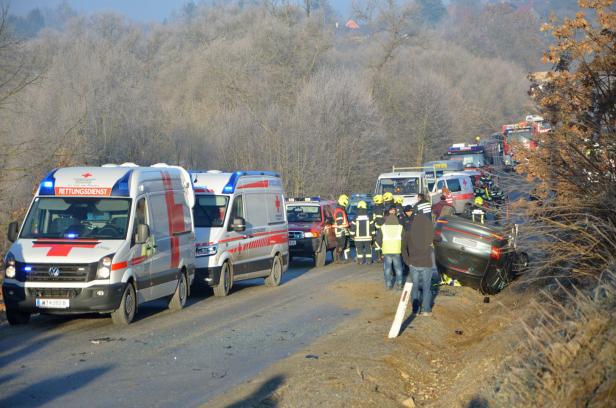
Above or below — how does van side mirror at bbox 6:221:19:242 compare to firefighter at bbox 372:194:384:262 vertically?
above

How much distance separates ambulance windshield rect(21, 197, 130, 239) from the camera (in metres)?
13.6

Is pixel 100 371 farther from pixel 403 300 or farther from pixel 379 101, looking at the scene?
pixel 379 101

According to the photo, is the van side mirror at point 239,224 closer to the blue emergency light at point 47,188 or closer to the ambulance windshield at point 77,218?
the ambulance windshield at point 77,218

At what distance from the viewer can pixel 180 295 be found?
15.5 metres

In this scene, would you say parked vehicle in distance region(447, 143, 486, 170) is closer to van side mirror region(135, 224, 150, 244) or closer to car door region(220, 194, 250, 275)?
car door region(220, 194, 250, 275)

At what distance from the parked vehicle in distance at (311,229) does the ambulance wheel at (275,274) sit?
412 cm

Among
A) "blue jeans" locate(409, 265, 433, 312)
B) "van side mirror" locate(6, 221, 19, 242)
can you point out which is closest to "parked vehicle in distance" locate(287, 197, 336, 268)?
"blue jeans" locate(409, 265, 433, 312)

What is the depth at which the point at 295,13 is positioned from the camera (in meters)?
63.4

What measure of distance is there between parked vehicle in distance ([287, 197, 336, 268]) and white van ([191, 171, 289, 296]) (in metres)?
3.87

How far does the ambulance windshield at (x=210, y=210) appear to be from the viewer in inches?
684

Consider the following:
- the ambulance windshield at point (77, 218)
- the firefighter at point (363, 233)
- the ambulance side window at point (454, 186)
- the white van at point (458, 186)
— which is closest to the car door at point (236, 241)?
the ambulance windshield at point (77, 218)

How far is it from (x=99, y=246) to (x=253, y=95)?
42765 mm

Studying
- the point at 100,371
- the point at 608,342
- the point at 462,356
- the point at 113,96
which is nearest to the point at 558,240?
the point at 462,356

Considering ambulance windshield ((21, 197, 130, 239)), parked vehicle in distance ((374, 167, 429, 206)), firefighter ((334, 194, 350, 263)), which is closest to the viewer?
ambulance windshield ((21, 197, 130, 239))
